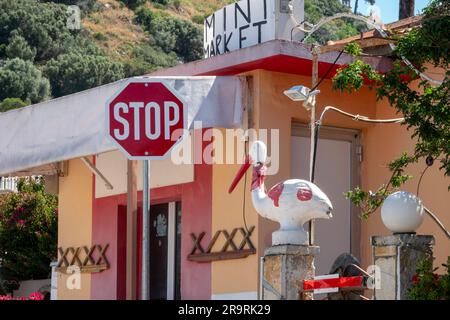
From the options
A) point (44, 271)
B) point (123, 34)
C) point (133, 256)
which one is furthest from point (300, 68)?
point (123, 34)

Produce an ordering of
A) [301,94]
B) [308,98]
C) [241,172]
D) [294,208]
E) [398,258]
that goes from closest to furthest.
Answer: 1. [398,258]
2. [294,208]
3. [301,94]
4. [308,98]
5. [241,172]

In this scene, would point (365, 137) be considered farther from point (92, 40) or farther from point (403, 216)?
point (92, 40)

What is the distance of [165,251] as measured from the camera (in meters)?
14.8

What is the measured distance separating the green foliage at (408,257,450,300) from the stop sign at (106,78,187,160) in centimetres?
255

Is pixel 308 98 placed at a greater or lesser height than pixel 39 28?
lesser

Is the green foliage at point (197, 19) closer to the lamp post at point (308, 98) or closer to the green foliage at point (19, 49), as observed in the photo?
the green foliage at point (19, 49)

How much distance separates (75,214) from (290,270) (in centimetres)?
664

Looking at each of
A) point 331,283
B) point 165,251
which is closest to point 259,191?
point 331,283

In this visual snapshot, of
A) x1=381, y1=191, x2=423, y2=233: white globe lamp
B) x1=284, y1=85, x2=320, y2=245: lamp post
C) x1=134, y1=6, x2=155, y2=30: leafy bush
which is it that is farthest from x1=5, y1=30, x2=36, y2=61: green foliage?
x1=381, y1=191, x2=423, y2=233: white globe lamp

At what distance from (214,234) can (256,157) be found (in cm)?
231

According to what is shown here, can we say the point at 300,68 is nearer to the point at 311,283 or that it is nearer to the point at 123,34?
the point at 311,283

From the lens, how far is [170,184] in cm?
1419

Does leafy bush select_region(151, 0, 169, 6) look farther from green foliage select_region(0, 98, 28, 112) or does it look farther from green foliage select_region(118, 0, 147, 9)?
green foliage select_region(0, 98, 28, 112)

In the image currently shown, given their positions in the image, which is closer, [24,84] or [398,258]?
[398,258]
